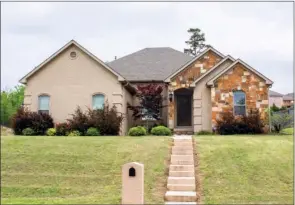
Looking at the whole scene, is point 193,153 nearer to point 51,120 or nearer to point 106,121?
point 106,121

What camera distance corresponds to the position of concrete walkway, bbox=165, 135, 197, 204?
11.9 metres

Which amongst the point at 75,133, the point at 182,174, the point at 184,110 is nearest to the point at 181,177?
the point at 182,174

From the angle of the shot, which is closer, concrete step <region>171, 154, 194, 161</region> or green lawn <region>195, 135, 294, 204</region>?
green lawn <region>195, 135, 294, 204</region>

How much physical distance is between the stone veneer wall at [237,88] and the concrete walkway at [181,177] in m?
7.28

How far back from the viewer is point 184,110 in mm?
27516

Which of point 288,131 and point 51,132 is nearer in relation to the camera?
point 51,132

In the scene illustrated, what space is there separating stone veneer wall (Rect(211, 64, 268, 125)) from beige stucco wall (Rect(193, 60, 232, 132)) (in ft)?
2.62

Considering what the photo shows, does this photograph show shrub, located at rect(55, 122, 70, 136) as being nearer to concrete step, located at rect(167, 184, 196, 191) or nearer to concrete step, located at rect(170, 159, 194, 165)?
concrete step, located at rect(170, 159, 194, 165)

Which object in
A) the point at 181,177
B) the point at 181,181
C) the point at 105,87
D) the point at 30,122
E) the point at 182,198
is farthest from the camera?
the point at 105,87

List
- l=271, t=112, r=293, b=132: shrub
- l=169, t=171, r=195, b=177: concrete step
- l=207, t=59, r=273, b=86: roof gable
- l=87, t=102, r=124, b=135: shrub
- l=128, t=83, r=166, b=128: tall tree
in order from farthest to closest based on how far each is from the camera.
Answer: l=128, t=83, r=166, b=128: tall tree, l=271, t=112, r=293, b=132: shrub, l=207, t=59, r=273, b=86: roof gable, l=87, t=102, r=124, b=135: shrub, l=169, t=171, r=195, b=177: concrete step

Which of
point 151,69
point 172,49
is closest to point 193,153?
point 151,69

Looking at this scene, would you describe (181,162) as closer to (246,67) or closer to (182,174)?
(182,174)

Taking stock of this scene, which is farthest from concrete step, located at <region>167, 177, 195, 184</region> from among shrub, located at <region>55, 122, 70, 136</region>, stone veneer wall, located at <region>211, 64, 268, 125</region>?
stone veneer wall, located at <region>211, 64, 268, 125</region>

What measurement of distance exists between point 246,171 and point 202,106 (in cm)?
1126
